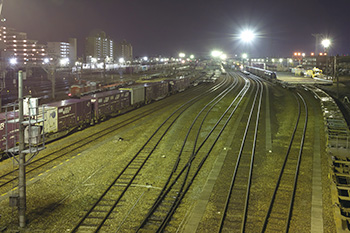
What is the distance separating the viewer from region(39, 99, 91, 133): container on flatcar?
24.8 meters

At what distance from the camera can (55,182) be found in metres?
16.8

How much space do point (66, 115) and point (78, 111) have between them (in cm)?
192

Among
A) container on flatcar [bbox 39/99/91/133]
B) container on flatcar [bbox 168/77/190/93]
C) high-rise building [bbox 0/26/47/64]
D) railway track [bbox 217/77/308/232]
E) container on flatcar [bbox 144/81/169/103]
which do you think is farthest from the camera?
high-rise building [bbox 0/26/47/64]

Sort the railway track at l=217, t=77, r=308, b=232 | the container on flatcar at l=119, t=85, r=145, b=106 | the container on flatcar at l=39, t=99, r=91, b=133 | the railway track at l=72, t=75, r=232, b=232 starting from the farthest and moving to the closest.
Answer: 1. the container on flatcar at l=119, t=85, r=145, b=106
2. the container on flatcar at l=39, t=99, r=91, b=133
3. the railway track at l=72, t=75, r=232, b=232
4. the railway track at l=217, t=77, r=308, b=232

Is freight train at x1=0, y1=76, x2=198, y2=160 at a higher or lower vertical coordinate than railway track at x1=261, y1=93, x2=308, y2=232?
higher

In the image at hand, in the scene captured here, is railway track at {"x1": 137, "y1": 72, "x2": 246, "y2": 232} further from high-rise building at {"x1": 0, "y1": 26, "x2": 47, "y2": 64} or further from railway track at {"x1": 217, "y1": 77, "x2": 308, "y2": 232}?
high-rise building at {"x1": 0, "y1": 26, "x2": 47, "y2": 64}

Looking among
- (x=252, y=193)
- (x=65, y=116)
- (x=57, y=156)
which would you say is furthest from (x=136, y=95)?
(x=252, y=193)

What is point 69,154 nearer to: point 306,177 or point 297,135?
point 306,177

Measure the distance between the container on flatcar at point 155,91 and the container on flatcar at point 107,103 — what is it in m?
7.26

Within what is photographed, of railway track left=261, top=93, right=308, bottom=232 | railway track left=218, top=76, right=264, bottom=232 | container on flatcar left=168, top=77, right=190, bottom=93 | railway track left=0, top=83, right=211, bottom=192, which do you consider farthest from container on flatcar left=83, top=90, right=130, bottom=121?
container on flatcar left=168, top=77, right=190, bottom=93

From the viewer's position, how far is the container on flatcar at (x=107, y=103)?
31672 millimetres

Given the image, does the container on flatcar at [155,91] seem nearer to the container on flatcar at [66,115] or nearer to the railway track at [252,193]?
the container on flatcar at [66,115]

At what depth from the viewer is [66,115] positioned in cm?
2680

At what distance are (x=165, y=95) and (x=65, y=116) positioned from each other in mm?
29551
